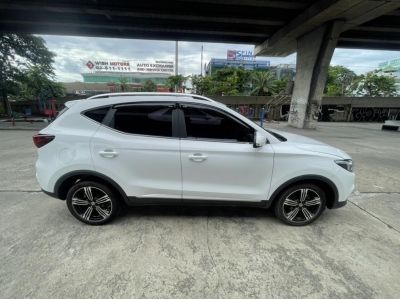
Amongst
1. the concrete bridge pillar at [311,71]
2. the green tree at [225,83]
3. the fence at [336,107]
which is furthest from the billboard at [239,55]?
the concrete bridge pillar at [311,71]

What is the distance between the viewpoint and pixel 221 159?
2895 mm

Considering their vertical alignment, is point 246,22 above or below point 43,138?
above

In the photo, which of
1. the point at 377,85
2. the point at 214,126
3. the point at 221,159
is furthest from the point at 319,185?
the point at 377,85

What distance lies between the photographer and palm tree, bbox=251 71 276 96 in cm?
3428

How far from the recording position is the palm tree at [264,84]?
34281mm

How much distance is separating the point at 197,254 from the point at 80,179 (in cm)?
185

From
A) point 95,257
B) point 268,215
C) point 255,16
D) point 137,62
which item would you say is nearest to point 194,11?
point 255,16

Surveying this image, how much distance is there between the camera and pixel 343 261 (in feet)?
8.41

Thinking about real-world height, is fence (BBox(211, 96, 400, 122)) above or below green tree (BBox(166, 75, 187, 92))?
below

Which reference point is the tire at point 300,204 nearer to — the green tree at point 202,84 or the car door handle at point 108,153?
the car door handle at point 108,153

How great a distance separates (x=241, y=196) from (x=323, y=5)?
42.2 feet

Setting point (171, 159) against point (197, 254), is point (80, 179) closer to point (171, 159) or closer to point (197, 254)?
point (171, 159)

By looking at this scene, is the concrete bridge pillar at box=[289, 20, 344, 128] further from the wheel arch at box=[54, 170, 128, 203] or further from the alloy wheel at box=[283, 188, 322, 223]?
the wheel arch at box=[54, 170, 128, 203]

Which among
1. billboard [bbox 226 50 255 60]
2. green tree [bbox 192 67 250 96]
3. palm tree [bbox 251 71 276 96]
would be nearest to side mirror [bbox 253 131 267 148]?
green tree [bbox 192 67 250 96]
